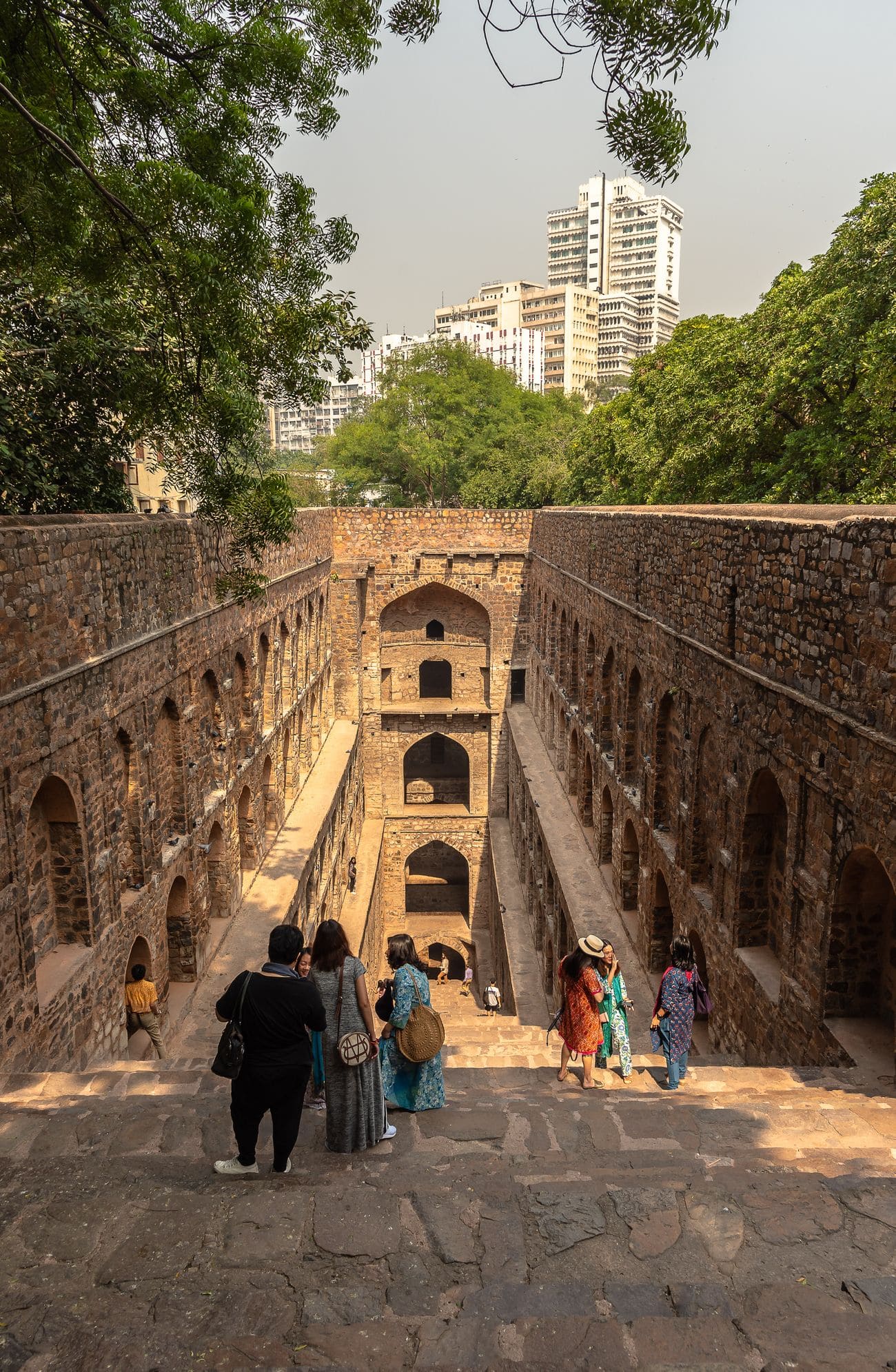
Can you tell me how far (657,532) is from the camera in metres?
9.63

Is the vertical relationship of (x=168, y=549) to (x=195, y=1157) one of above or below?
above

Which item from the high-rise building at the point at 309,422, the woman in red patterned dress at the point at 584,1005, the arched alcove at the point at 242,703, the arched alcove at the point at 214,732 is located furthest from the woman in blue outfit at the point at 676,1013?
the high-rise building at the point at 309,422

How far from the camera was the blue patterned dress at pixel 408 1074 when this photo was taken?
5121 millimetres

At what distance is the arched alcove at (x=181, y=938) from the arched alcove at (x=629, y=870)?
16.2ft

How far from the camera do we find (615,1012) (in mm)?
6230

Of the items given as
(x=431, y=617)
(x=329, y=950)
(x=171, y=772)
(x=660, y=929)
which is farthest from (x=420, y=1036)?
(x=431, y=617)

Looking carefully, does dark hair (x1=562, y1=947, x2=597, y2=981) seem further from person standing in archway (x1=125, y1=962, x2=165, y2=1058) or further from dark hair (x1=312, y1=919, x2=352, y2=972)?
person standing in archway (x1=125, y1=962, x2=165, y2=1058)

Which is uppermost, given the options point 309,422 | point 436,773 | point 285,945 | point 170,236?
point 309,422

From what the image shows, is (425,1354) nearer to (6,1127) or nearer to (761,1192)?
(761,1192)

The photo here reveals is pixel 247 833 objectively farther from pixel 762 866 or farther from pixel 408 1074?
pixel 408 1074

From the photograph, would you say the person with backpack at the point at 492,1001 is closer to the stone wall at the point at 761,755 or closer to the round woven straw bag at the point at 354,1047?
the stone wall at the point at 761,755

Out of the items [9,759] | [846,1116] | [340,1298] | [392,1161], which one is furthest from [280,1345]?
[9,759]

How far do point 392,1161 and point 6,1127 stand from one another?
1890mm

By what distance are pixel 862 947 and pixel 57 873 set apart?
5.33m
